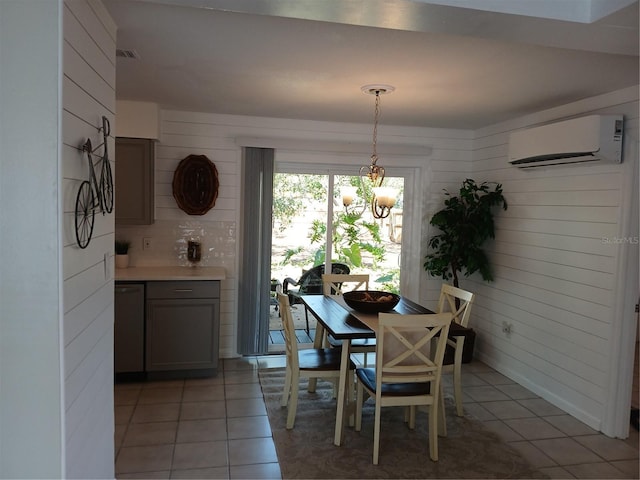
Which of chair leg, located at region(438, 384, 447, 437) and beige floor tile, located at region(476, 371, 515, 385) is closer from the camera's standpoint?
chair leg, located at region(438, 384, 447, 437)

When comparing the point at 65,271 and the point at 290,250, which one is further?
the point at 290,250

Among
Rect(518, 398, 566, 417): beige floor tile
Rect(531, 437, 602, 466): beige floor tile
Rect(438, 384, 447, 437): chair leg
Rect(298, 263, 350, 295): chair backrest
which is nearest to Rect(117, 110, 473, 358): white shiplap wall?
Rect(298, 263, 350, 295): chair backrest

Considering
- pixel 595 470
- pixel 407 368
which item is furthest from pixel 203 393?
pixel 595 470

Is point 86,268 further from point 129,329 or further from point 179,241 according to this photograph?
point 179,241

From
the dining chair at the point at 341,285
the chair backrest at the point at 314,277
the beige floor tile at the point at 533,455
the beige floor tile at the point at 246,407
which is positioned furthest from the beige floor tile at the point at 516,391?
the beige floor tile at the point at 246,407

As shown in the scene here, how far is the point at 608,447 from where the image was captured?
314 cm

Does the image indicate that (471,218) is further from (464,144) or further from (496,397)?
(496,397)

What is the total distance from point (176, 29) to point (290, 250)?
284cm

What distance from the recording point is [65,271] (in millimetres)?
1640

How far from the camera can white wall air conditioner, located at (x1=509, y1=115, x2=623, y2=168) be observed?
10.4 ft

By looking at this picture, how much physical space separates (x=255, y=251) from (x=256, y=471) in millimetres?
2249

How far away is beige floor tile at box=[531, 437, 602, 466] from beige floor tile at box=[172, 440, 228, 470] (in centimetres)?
203

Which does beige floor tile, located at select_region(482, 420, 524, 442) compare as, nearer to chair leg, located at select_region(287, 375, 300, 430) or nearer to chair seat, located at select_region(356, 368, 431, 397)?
chair seat, located at select_region(356, 368, 431, 397)

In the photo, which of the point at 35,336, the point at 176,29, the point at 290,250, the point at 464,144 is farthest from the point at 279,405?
the point at 464,144
